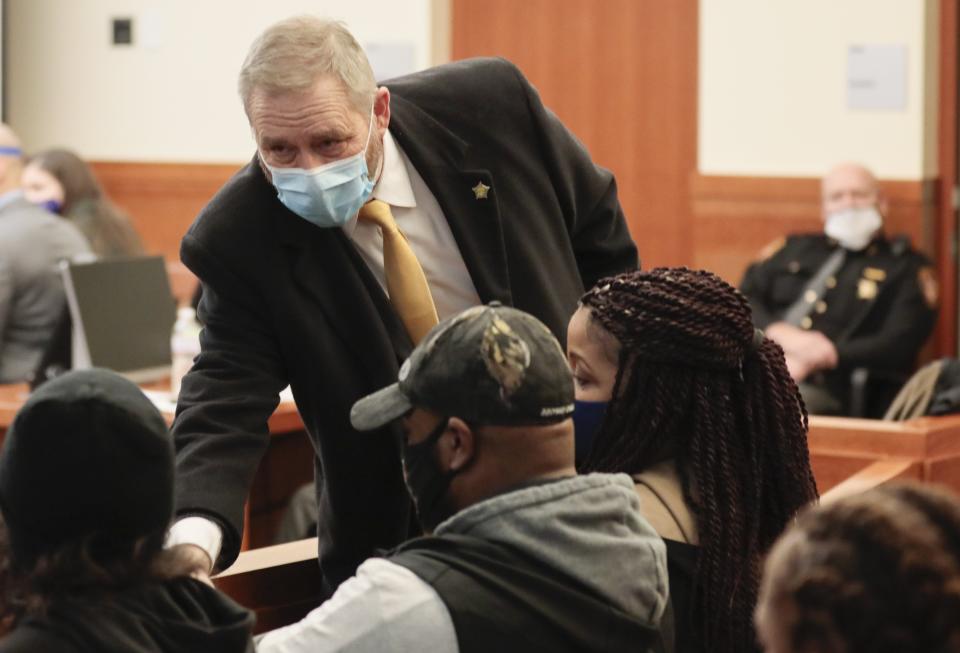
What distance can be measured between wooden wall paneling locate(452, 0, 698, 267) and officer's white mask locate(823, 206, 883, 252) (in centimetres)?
125

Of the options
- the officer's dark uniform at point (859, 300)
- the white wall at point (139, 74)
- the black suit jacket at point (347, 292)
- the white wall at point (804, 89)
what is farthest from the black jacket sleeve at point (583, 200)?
the white wall at point (139, 74)

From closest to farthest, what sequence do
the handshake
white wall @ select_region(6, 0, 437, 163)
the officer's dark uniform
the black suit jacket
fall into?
the black suit jacket < the handshake < the officer's dark uniform < white wall @ select_region(6, 0, 437, 163)

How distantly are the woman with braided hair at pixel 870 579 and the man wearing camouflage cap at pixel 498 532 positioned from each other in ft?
1.27

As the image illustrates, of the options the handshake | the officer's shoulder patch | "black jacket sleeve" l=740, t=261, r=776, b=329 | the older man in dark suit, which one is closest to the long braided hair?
the handshake

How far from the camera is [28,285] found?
560 centimetres

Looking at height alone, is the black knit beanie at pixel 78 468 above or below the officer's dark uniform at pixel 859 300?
above

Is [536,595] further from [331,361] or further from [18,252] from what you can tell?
[18,252]

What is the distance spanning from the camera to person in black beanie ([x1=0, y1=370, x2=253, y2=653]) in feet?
4.53

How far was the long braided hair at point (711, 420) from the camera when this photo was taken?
6.03 feet

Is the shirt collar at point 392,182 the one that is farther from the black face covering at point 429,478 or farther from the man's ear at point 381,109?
the black face covering at point 429,478

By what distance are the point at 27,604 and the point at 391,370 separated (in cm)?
90

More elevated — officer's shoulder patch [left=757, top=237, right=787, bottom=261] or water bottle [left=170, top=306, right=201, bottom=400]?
officer's shoulder patch [left=757, top=237, right=787, bottom=261]

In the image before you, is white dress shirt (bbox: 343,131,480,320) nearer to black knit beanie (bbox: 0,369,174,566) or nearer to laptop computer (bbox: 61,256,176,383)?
black knit beanie (bbox: 0,369,174,566)

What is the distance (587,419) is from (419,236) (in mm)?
525
